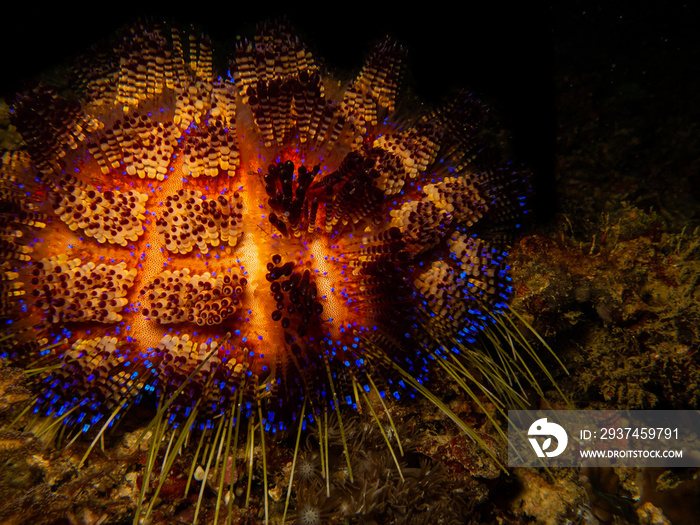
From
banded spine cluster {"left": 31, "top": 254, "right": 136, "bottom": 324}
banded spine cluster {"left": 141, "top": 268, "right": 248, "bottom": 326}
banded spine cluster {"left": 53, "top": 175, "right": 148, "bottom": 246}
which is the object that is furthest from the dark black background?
banded spine cluster {"left": 141, "top": 268, "right": 248, "bottom": 326}

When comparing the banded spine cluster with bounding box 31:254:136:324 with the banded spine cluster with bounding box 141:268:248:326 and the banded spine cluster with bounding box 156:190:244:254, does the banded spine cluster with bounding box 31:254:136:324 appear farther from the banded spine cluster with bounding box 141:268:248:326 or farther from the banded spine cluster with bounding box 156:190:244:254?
the banded spine cluster with bounding box 156:190:244:254

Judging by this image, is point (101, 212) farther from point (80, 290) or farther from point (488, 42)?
point (488, 42)

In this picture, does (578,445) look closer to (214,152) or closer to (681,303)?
(681,303)

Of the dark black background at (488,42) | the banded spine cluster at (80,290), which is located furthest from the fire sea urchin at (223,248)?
the dark black background at (488,42)

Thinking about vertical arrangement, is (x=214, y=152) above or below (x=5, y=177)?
below

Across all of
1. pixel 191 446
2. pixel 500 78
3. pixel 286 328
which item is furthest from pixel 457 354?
pixel 500 78

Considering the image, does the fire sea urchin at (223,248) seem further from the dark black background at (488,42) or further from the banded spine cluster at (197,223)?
the dark black background at (488,42)

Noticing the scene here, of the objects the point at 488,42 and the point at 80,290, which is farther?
the point at 488,42

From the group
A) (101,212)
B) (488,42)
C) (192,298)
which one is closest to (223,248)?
(192,298)
